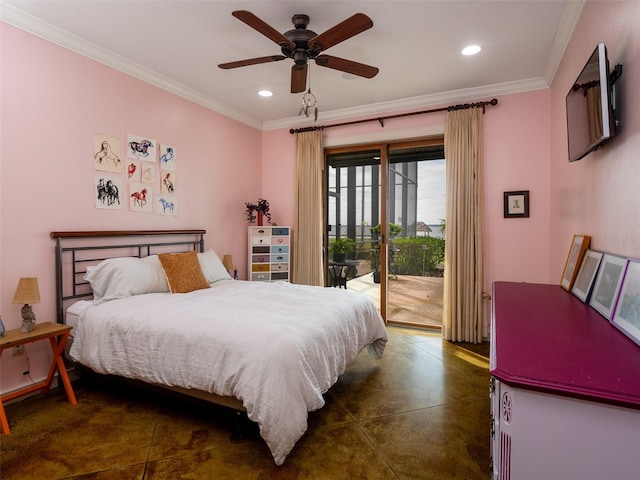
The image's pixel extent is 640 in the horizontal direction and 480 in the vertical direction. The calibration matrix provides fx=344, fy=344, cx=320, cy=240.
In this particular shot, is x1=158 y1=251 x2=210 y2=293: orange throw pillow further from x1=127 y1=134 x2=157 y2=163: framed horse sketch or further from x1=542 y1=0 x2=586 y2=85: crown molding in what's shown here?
x1=542 y1=0 x2=586 y2=85: crown molding

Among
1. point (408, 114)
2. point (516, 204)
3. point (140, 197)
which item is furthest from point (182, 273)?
point (516, 204)

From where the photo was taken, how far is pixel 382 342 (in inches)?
125

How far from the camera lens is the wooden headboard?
8.93 ft

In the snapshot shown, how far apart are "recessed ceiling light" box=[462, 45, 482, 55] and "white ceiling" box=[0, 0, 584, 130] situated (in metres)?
0.05

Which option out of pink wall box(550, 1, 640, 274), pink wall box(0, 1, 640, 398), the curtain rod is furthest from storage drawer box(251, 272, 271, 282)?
pink wall box(550, 1, 640, 274)

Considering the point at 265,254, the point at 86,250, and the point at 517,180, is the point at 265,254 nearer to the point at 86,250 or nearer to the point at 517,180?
the point at 86,250

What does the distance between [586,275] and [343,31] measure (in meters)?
2.02

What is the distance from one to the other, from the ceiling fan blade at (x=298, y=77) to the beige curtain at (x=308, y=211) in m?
1.86

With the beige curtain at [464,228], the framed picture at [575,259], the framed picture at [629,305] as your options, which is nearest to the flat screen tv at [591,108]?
the framed picture at [575,259]

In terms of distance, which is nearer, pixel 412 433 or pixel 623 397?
pixel 623 397

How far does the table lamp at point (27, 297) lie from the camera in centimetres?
231

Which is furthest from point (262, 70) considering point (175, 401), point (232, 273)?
point (175, 401)

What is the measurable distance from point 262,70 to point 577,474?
11.7 feet

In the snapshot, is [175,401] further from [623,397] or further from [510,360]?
[623,397]
